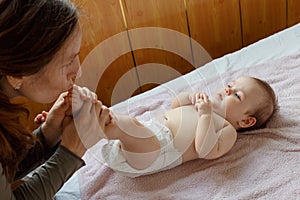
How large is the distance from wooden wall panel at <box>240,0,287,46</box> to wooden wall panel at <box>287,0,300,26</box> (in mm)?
32

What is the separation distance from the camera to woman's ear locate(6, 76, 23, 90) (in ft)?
3.08

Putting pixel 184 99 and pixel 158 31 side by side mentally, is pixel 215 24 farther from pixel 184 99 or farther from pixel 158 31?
pixel 184 99

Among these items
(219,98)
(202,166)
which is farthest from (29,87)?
(219,98)

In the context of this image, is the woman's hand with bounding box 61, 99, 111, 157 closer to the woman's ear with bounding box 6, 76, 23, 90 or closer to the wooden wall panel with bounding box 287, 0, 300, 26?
the woman's ear with bounding box 6, 76, 23, 90

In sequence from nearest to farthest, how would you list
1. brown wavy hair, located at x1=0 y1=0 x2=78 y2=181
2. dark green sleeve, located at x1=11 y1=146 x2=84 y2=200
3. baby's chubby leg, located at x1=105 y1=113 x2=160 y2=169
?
brown wavy hair, located at x1=0 y1=0 x2=78 y2=181 → dark green sleeve, located at x1=11 y1=146 x2=84 y2=200 → baby's chubby leg, located at x1=105 y1=113 x2=160 y2=169

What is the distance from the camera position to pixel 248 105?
1408 millimetres

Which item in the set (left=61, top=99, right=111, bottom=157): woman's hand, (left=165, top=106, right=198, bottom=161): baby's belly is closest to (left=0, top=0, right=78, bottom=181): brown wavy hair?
(left=61, top=99, right=111, bottom=157): woman's hand

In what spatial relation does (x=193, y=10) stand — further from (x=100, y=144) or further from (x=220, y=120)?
(x=100, y=144)

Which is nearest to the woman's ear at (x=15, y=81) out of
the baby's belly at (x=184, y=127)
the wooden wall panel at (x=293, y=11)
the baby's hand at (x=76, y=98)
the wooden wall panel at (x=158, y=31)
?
the baby's hand at (x=76, y=98)

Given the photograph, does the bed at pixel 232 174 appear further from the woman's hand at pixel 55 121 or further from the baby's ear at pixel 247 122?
the woman's hand at pixel 55 121

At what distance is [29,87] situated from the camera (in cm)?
99

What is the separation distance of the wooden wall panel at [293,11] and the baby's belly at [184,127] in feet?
3.85

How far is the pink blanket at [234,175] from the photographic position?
1.20m

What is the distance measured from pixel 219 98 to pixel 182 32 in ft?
2.34
